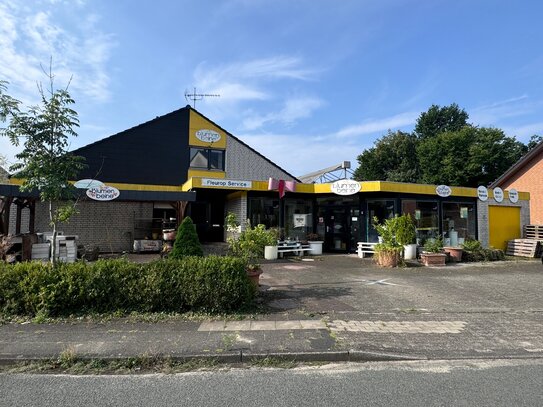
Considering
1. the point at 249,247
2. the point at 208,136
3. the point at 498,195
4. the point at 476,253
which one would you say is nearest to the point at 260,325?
the point at 249,247

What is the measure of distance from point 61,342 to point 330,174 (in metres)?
20.6

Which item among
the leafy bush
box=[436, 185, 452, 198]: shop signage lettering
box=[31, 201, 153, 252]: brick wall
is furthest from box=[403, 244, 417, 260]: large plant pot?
box=[31, 201, 153, 252]: brick wall

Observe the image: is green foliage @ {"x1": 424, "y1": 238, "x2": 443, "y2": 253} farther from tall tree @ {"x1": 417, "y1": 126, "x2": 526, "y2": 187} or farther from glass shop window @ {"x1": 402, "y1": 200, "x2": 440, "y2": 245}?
tall tree @ {"x1": 417, "y1": 126, "x2": 526, "y2": 187}

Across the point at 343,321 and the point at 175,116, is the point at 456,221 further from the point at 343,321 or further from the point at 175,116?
the point at 175,116

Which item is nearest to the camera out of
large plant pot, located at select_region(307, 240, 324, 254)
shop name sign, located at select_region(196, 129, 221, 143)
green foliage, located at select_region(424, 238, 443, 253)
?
green foliage, located at select_region(424, 238, 443, 253)

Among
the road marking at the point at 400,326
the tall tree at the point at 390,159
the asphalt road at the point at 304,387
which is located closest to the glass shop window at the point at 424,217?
the road marking at the point at 400,326

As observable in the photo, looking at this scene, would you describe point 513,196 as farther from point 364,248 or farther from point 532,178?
point 364,248

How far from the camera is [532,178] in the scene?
22031 mm

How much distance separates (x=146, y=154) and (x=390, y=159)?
34.2 m

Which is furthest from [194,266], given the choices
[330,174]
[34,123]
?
[330,174]

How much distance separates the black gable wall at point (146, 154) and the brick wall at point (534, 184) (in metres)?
20.4

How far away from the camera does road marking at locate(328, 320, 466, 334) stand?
5.64 meters

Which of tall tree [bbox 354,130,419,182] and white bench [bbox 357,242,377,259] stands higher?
tall tree [bbox 354,130,419,182]

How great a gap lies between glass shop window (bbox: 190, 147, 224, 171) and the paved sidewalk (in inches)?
492
